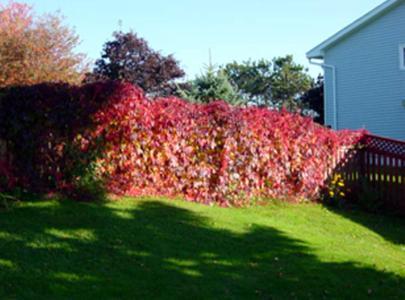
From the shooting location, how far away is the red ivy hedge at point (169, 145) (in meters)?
7.51

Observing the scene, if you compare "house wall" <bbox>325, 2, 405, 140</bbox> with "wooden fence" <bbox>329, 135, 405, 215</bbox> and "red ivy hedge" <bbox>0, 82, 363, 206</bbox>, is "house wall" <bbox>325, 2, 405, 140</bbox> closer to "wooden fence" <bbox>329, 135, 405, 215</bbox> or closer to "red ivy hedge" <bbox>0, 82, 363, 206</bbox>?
"wooden fence" <bbox>329, 135, 405, 215</bbox>

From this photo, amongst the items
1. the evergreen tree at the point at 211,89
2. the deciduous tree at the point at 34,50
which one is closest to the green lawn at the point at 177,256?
A: the evergreen tree at the point at 211,89

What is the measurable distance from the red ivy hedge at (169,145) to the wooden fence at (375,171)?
103 cm

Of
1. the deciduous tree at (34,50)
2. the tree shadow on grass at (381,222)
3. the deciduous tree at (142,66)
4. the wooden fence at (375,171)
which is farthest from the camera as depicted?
the deciduous tree at (142,66)

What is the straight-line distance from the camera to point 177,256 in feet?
19.1

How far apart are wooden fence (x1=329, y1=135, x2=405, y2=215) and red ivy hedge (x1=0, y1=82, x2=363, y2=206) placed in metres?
1.03

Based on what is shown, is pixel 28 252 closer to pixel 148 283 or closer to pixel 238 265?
pixel 148 283

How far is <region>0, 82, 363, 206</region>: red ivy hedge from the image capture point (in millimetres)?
7508

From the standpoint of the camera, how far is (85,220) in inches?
255

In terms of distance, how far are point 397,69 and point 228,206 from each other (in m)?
12.3

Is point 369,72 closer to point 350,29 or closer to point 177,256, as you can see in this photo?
point 350,29

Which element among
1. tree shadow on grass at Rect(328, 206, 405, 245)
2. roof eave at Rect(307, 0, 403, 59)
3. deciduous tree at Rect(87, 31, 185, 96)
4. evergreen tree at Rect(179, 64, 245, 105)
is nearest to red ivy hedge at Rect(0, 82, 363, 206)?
tree shadow on grass at Rect(328, 206, 405, 245)

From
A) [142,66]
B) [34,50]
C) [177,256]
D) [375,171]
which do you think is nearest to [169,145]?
[177,256]

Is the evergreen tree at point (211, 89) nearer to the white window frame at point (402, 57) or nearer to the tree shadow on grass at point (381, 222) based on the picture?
the tree shadow on grass at point (381, 222)
